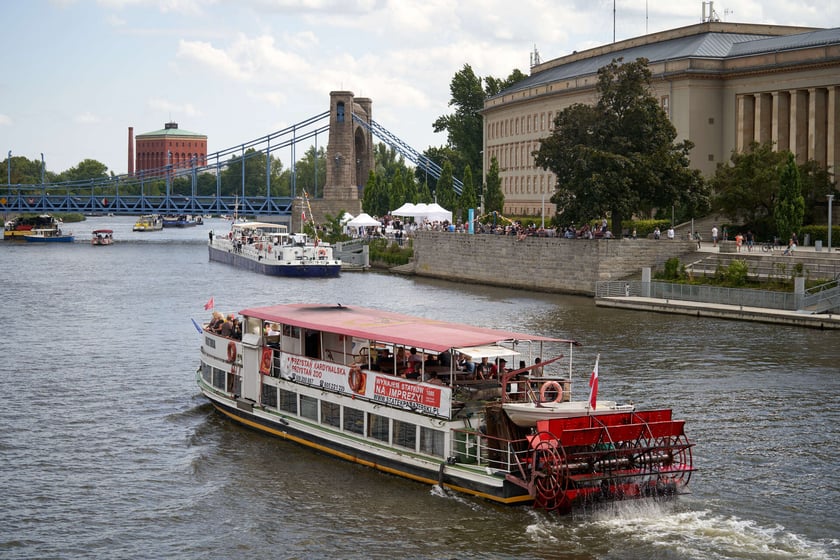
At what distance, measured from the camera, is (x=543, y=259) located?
259 ft

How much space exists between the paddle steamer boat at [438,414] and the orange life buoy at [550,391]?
40 mm

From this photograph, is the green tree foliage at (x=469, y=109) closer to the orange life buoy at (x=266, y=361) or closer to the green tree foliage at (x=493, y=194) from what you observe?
the green tree foliage at (x=493, y=194)

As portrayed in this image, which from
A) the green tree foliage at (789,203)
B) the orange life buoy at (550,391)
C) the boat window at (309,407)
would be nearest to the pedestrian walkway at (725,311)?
the green tree foliage at (789,203)

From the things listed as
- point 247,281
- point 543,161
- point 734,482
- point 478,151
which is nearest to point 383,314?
point 734,482

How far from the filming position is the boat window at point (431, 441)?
93.8 ft

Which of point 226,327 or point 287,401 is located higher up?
point 226,327

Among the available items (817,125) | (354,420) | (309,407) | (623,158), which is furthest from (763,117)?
(354,420)

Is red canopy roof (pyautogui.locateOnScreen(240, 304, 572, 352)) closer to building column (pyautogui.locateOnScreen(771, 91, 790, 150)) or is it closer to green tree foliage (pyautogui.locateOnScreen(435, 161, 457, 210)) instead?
building column (pyautogui.locateOnScreen(771, 91, 790, 150))

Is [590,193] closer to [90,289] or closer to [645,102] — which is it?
[645,102]

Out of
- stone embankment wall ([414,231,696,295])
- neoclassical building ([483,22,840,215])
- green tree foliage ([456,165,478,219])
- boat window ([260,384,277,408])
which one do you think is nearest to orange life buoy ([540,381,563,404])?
boat window ([260,384,277,408])

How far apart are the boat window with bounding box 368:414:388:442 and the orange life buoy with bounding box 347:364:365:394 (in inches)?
29.3

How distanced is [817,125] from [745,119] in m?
7.35

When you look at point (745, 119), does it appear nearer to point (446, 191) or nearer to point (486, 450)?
point (446, 191)

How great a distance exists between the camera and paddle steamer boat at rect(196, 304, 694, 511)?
2669 cm
